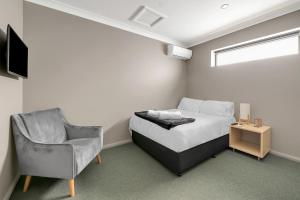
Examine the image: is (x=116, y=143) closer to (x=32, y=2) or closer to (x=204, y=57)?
(x=32, y=2)

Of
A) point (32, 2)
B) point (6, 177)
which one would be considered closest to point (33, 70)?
point (32, 2)

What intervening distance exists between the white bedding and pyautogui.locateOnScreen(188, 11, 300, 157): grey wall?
27.4 inches

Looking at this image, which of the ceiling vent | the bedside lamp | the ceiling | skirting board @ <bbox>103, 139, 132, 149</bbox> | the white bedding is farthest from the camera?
skirting board @ <bbox>103, 139, 132, 149</bbox>

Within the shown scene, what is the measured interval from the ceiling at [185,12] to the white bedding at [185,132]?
2.00 m

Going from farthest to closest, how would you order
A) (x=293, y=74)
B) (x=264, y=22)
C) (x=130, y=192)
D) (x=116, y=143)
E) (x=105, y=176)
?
(x=116, y=143)
(x=264, y=22)
(x=293, y=74)
(x=105, y=176)
(x=130, y=192)

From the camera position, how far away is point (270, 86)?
101 inches

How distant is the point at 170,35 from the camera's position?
3568 mm

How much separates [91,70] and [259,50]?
3.47 metres

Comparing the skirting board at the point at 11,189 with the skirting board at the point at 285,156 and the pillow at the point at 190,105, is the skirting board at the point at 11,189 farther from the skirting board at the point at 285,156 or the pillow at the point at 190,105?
the skirting board at the point at 285,156

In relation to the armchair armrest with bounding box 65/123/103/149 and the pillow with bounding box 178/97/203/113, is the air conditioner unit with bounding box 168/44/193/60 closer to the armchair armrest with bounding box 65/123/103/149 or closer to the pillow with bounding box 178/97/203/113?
the pillow with bounding box 178/97/203/113

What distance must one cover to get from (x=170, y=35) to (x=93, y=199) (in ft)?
12.0

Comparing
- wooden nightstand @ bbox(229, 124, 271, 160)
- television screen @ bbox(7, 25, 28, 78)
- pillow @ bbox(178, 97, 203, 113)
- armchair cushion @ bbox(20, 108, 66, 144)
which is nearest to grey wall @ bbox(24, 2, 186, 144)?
armchair cushion @ bbox(20, 108, 66, 144)

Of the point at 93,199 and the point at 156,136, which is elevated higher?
the point at 156,136

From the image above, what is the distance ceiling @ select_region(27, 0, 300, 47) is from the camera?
2.25 metres
